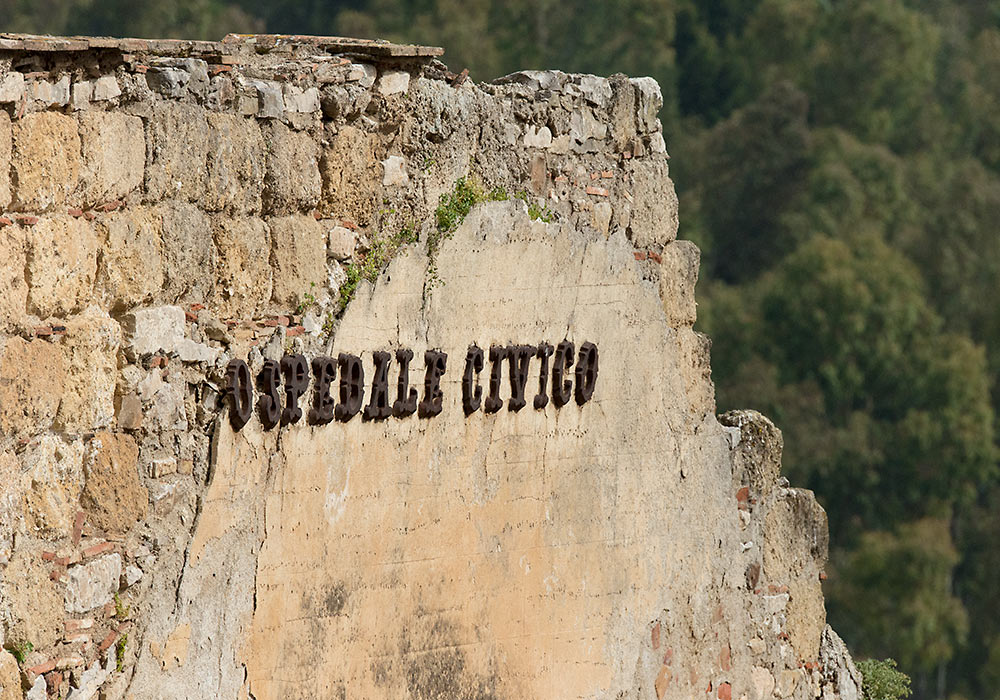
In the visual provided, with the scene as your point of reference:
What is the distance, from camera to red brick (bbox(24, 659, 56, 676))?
189 inches

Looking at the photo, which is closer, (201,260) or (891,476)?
(201,260)

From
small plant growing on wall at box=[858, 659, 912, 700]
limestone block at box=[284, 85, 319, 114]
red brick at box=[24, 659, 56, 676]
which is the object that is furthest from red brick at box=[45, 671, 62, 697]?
small plant growing on wall at box=[858, 659, 912, 700]

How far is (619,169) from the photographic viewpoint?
6.62 m

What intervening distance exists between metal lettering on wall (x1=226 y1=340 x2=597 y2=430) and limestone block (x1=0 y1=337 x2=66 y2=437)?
1.87 feet

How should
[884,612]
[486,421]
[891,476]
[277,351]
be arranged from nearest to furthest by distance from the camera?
[277,351], [486,421], [884,612], [891,476]

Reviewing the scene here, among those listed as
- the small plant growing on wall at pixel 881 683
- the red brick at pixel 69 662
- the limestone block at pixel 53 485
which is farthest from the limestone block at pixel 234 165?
the small plant growing on wall at pixel 881 683

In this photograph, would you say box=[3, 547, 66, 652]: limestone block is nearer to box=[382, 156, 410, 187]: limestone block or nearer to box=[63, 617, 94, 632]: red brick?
box=[63, 617, 94, 632]: red brick

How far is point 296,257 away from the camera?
548 centimetres

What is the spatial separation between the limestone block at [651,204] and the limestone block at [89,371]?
2249 mm

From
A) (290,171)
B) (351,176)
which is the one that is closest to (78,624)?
(290,171)

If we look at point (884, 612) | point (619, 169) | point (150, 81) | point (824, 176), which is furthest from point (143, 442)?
point (824, 176)

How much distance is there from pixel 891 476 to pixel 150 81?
25.1m

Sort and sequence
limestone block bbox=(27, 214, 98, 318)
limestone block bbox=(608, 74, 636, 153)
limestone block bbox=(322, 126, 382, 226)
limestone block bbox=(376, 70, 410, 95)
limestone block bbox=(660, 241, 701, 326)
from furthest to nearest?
1. limestone block bbox=(660, 241, 701, 326)
2. limestone block bbox=(608, 74, 636, 153)
3. limestone block bbox=(376, 70, 410, 95)
4. limestone block bbox=(322, 126, 382, 226)
5. limestone block bbox=(27, 214, 98, 318)

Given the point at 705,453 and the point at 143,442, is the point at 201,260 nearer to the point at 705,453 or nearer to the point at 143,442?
the point at 143,442
